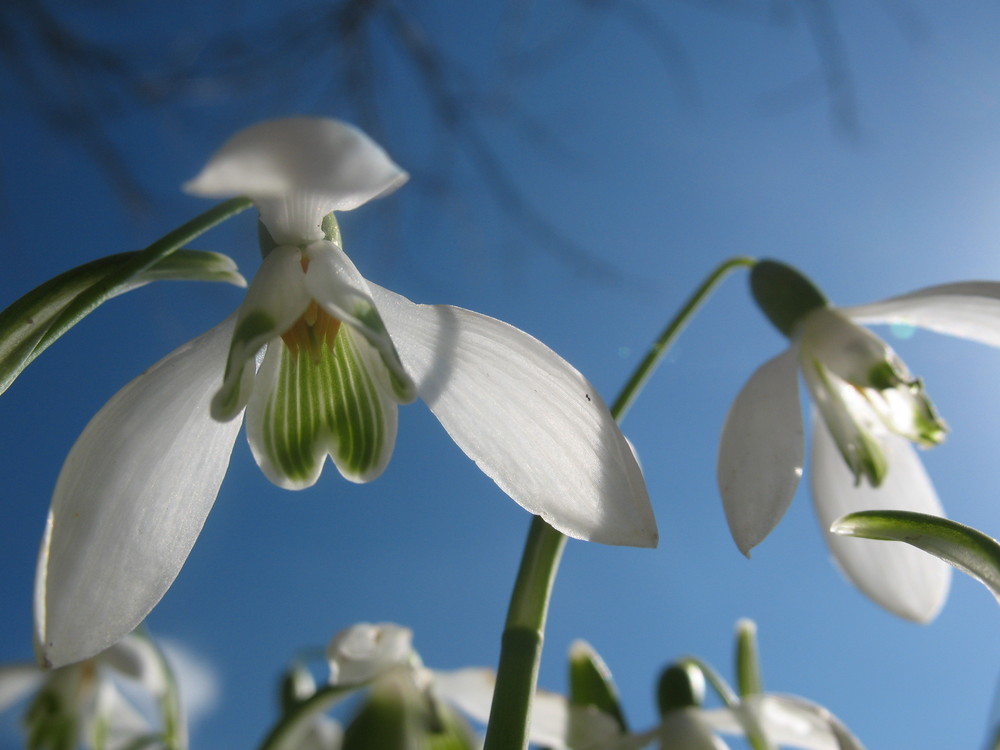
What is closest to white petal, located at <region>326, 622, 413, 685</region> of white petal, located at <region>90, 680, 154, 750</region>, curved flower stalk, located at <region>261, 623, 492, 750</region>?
curved flower stalk, located at <region>261, 623, 492, 750</region>

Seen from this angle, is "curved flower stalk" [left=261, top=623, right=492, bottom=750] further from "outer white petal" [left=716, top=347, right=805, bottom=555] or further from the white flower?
"outer white petal" [left=716, top=347, right=805, bottom=555]

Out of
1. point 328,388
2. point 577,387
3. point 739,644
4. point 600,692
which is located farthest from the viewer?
point 739,644

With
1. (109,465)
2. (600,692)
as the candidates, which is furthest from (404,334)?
(600,692)

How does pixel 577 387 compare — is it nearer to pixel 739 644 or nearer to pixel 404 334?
pixel 404 334

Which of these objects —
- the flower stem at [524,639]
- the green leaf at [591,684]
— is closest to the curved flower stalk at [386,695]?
the green leaf at [591,684]

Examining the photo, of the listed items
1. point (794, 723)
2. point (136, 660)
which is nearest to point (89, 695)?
point (136, 660)

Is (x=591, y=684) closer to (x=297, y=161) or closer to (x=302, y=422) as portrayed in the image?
(x=302, y=422)
